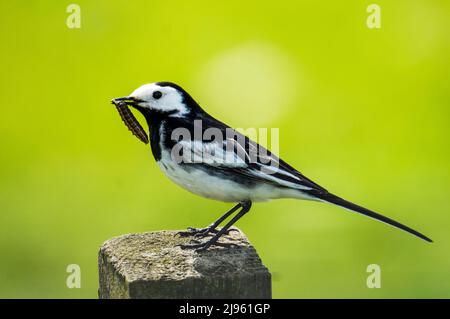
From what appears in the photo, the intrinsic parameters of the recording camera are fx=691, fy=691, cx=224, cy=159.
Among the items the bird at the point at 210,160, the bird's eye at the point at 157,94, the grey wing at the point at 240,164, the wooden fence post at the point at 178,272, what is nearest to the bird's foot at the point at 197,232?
A: the bird at the point at 210,160

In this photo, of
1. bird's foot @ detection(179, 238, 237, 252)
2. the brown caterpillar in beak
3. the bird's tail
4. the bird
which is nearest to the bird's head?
the bird

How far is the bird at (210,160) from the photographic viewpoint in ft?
17.2

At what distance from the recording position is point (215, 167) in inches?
207

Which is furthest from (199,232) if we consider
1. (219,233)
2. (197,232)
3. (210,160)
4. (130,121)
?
(130,121)

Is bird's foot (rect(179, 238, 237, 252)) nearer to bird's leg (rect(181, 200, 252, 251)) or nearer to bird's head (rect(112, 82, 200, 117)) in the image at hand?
bird's leg (rect(181, 200, 252, 251))

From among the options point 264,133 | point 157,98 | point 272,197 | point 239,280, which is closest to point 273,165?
point 272,197

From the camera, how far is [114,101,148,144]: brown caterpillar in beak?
564 cm

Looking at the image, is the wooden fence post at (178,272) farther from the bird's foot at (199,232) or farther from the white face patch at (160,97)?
the white face patch at (160,97)

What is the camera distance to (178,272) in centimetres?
403

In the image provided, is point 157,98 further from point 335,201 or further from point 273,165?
point 335,201

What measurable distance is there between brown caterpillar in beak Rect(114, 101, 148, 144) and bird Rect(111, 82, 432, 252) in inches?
5.4

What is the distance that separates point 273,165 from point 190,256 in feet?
3.93
